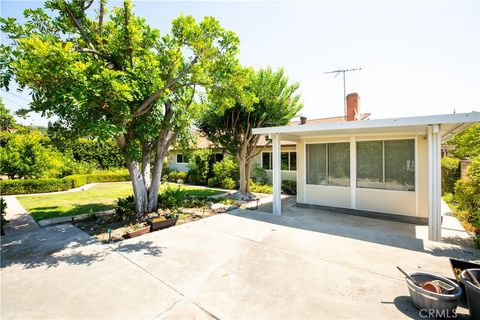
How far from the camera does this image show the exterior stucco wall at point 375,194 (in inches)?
313

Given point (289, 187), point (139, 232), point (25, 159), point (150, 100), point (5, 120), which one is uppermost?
point (5, 120)

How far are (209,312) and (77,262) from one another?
368 centimetres

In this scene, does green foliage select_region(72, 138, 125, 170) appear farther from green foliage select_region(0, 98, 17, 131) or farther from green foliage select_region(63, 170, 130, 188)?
green foliage select_region(0, 98, 17, 131)

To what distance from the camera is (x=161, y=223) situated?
7.40 meters

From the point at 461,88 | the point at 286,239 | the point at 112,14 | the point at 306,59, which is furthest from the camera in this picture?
the point at 461,88

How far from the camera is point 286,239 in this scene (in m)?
6.38

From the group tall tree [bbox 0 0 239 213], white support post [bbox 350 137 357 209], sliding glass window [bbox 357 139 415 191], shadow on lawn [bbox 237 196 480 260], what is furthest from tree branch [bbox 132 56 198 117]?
Answer: sliding glass window [bbox 357 139 415 191]

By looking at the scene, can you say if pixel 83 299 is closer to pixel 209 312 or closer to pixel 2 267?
pixel 209 312

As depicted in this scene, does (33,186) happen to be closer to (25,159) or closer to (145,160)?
(25,159)

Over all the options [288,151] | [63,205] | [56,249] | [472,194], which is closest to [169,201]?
[56,249]

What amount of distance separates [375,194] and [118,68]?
35.4ft

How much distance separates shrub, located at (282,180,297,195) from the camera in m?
14.4

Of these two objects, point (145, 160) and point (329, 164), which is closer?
point (145, 160)

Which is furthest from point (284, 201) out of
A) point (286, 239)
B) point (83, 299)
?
point (83, 299)
